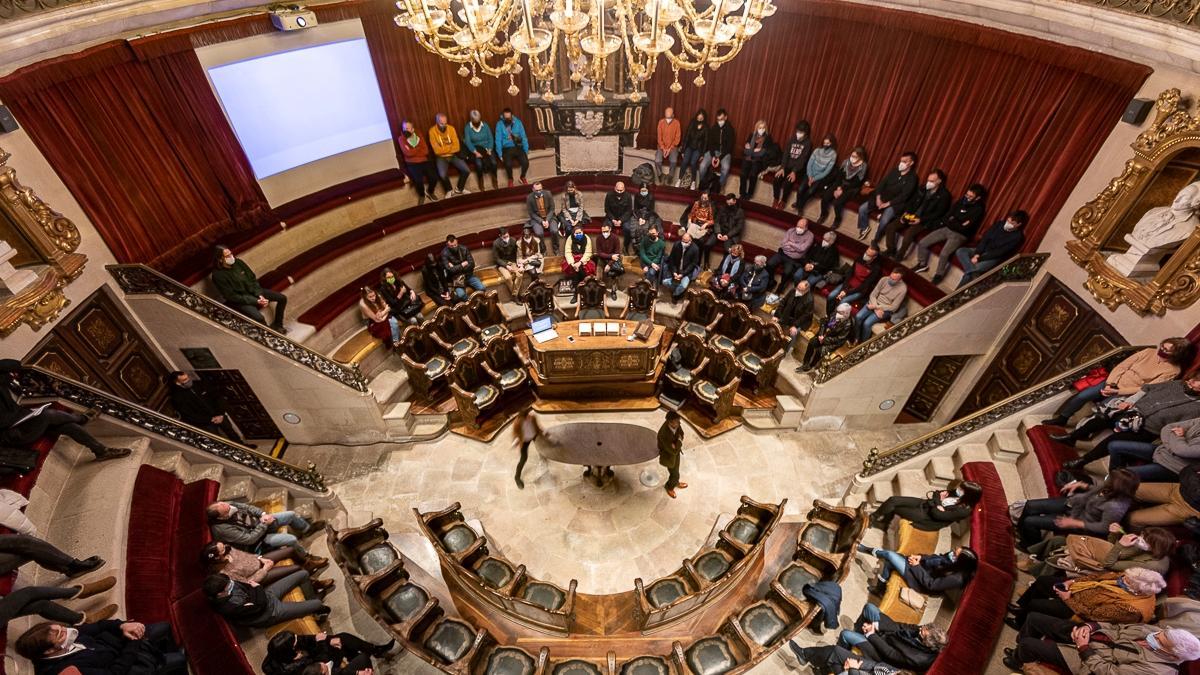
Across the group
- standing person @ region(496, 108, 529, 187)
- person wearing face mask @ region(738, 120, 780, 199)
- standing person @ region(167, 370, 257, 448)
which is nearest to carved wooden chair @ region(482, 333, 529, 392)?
standing person @ region(167, 370, 257, 448)

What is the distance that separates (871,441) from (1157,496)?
3.01m

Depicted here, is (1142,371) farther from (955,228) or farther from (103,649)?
(103,649)

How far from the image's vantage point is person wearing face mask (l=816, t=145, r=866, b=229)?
24.6 feet

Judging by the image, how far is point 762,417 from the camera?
6883 millimetres

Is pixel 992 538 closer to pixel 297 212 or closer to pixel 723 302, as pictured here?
pixel 723 302

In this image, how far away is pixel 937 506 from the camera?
15.7 feet

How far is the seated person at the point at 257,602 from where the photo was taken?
12.8ft

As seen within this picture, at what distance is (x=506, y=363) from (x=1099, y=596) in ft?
20.2

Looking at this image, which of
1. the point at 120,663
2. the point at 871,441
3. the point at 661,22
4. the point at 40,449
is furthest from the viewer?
the point at 871,441

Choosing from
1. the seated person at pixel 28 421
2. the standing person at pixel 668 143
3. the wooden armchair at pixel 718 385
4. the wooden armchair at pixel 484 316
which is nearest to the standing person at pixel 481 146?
the wooden armchair at pixel 484 316

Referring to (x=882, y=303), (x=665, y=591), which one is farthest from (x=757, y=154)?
(x=665, y=591)

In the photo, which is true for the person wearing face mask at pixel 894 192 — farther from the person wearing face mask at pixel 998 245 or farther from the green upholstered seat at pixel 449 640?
the green upholstered seat at pixel 449 640

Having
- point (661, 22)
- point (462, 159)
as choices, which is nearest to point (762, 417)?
point (661, 22)

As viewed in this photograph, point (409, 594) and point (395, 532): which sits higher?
point (409, 594)
